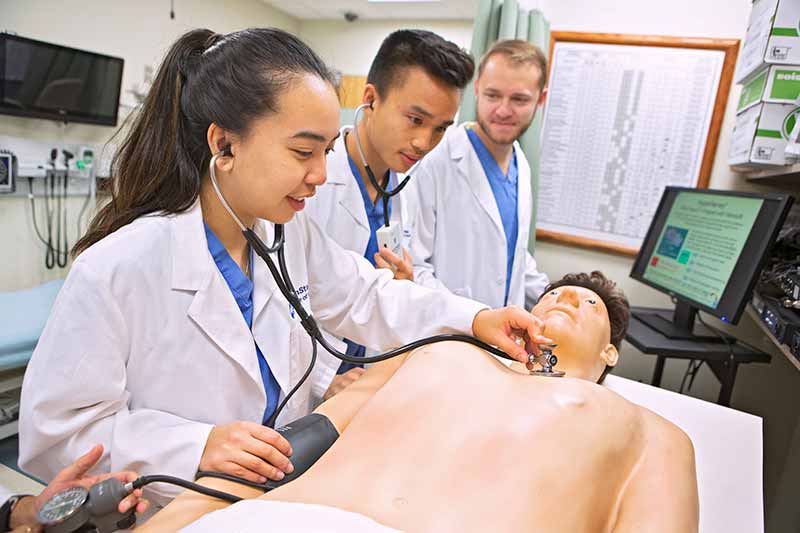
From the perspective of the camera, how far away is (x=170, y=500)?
850mm

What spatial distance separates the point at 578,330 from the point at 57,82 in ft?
10.7

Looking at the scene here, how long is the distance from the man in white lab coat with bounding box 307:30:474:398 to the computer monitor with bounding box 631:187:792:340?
3.47 feet

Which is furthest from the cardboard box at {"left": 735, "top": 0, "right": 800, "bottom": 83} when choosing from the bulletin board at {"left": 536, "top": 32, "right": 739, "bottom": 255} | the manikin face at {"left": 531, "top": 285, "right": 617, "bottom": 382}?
the manikin face at {"left": 531, "top": 285, "right": 617, "bottom": 382}

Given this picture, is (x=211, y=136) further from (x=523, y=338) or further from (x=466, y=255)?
(x=466, y=255)

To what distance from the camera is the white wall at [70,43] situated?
117 inches

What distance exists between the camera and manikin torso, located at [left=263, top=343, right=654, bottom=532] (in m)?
0.84

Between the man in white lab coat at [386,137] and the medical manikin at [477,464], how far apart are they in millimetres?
310

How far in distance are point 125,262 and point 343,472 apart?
0.50 metres

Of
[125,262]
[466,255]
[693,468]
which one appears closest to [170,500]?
[125,262]

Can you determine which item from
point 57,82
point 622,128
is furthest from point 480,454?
point 57,82

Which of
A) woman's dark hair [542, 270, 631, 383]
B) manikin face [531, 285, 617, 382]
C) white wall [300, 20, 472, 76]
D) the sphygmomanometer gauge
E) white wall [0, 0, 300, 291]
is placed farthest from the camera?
white wall [300, 20, 472, 76]

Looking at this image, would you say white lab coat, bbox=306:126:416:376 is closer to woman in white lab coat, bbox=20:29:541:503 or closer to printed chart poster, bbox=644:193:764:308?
woman in white lab coat, bbox=20:29:541:503

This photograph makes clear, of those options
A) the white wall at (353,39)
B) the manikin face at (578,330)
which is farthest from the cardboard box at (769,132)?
the white wall at (353,39)

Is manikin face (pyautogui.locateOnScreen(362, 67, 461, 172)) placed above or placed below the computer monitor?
above
